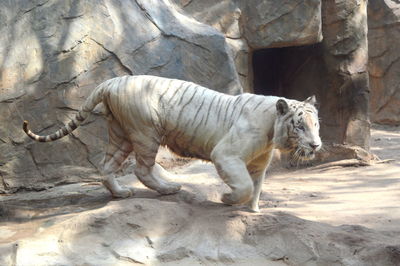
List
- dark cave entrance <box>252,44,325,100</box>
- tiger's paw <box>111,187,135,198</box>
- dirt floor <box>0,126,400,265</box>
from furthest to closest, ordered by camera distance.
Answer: dark cave entrance <box>252,44,325,100</box>
tiger's paw <box>111,187,135,198</box>
dirt floor <box>0,126,400,265</box>

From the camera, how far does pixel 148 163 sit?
4.75 meters

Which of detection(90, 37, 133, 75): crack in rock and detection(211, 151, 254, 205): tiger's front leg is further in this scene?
detection(90, 37, 133, 75): crack in rock

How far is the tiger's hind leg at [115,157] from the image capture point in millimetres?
4824

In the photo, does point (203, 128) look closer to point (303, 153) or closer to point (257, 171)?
point (257, 171)

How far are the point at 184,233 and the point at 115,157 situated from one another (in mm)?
1199

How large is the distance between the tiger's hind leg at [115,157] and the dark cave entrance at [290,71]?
484cm

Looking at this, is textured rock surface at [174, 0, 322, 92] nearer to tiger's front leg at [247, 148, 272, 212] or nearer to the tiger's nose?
tiger's front leg at [247, 148, 272, 212]

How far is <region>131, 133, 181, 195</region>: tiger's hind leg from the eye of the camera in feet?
15.4

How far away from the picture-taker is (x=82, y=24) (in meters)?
6.29

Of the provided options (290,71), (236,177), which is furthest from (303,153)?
(290,71)

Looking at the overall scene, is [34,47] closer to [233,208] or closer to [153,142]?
[153,142]

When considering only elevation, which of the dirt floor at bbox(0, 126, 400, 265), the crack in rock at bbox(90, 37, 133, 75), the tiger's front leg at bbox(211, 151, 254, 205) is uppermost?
the crack in rock at bbox(90, 37, 133, 75)

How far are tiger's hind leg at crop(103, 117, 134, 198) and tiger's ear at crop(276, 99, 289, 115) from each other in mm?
1502

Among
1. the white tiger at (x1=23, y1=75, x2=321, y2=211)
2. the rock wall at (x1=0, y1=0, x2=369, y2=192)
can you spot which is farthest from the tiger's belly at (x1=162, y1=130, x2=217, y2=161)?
the rock wall at (x1=0, y1=0, x2=369, y2=192)
